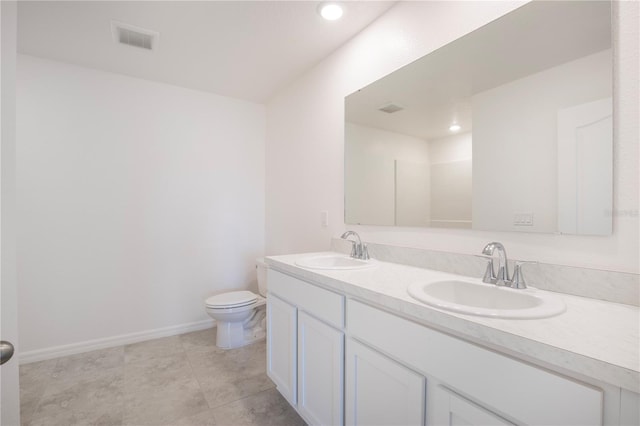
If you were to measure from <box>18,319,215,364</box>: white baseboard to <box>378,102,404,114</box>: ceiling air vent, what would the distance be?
2.54 meters

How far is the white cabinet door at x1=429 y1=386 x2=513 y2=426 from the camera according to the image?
754mm

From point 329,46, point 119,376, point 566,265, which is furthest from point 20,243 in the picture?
point 566,265

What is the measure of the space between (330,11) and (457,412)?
6.49ft

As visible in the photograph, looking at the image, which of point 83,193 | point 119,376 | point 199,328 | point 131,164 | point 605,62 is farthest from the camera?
point 199,328

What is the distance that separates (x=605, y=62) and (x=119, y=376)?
307 cm

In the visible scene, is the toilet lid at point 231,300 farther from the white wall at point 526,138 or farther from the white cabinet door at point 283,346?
the white wall at point 526,138

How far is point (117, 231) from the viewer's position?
8.26 feet

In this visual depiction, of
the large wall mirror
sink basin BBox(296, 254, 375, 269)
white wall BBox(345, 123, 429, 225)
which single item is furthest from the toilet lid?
the large wall mirror

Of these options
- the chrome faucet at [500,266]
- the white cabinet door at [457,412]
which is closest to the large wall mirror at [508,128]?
the chrome faucet at [500,266]

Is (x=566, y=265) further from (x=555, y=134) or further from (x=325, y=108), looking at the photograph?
(x=325, y=108)

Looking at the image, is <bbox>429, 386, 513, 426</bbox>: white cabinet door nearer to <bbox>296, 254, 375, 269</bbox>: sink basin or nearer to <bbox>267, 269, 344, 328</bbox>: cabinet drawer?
<bbox>267, 269, 344, 328</bbox>: cabinet drawer

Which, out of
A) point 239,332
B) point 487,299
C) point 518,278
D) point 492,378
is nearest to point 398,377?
point 492,378

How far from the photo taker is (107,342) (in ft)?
8.10

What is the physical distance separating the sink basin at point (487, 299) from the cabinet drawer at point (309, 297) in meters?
0.36
